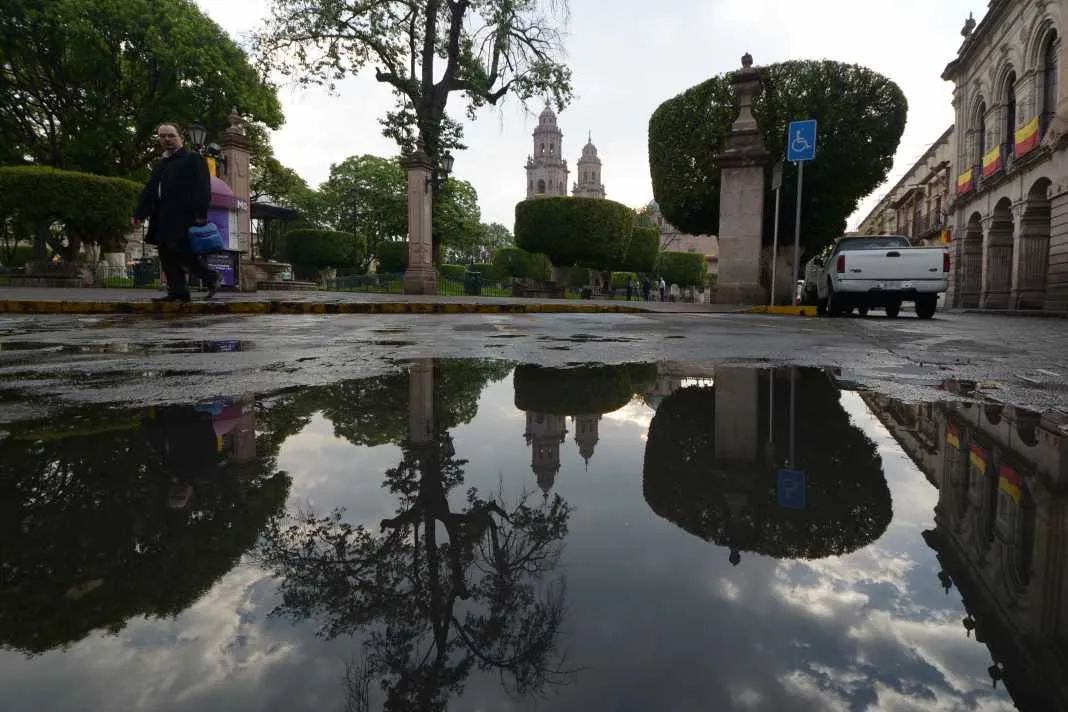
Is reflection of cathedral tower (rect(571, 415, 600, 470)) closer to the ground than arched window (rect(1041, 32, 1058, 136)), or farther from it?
closer to the ground

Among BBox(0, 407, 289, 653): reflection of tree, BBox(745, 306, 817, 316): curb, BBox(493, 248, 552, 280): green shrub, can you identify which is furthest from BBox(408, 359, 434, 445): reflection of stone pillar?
BBox(493, 248, 552, 280): green shrub

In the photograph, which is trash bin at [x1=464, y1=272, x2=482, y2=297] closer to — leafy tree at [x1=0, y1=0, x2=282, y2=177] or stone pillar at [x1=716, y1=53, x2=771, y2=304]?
stone pillar at [x1=716, y1=53, x2=771, y2=304]

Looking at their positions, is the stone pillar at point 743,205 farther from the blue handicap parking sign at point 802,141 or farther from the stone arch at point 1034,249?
the stone arch at point 1034,249

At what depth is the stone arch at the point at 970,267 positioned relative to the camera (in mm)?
29625

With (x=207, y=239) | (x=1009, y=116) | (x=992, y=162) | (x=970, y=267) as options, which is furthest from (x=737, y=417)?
(x=970, y=267)

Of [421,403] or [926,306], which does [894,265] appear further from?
[421,403]

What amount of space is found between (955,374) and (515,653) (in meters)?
3.77

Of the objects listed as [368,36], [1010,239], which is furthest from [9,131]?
[1010,239]

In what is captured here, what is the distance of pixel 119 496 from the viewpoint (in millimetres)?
1405

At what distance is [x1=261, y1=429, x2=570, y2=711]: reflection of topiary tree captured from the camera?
0.83 metres

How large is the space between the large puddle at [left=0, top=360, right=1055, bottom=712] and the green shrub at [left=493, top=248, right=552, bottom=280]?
43.4 m

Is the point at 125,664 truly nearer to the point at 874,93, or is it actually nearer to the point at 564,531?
the point at 564,531

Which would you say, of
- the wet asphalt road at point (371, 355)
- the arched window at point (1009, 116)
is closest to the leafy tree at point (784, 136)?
the arched window at point (1009, 116)

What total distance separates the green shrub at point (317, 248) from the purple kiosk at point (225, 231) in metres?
19.7
